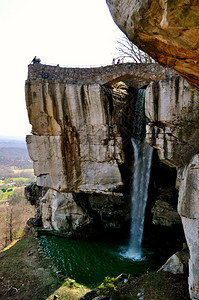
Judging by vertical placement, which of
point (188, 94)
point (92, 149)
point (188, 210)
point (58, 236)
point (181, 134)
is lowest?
point (58, 236)

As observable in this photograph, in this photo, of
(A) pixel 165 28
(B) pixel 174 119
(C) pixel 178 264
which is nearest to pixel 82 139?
(B) pixel 174 119

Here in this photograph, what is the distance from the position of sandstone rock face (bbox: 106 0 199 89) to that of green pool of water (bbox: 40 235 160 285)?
849cm

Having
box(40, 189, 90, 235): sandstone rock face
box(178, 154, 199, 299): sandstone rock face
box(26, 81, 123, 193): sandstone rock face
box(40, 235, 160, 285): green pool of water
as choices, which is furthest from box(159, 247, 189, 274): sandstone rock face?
box(40, 189, 90, 235): sandstone rock face

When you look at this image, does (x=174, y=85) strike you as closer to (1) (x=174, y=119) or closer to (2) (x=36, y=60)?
(1) (x=174, y=119)

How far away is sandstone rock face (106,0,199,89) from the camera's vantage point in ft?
9.31

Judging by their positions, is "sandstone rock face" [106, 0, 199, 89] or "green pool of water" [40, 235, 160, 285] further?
"green pool of water" [40, 235, 160, 285]

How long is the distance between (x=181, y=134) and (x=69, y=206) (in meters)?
8.38

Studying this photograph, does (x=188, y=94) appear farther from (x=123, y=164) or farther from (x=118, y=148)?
(x=123, y=164)

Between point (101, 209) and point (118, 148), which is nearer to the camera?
point (118, 148)

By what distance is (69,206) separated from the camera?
12.5m

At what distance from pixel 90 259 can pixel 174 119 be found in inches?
309

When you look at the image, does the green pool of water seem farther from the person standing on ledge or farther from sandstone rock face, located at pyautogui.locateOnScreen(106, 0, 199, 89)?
the person standing on ledge

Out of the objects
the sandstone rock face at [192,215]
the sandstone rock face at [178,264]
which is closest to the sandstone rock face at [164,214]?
the sandstone rock face at [178,264]

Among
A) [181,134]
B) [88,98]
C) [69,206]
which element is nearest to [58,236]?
[69,206]
